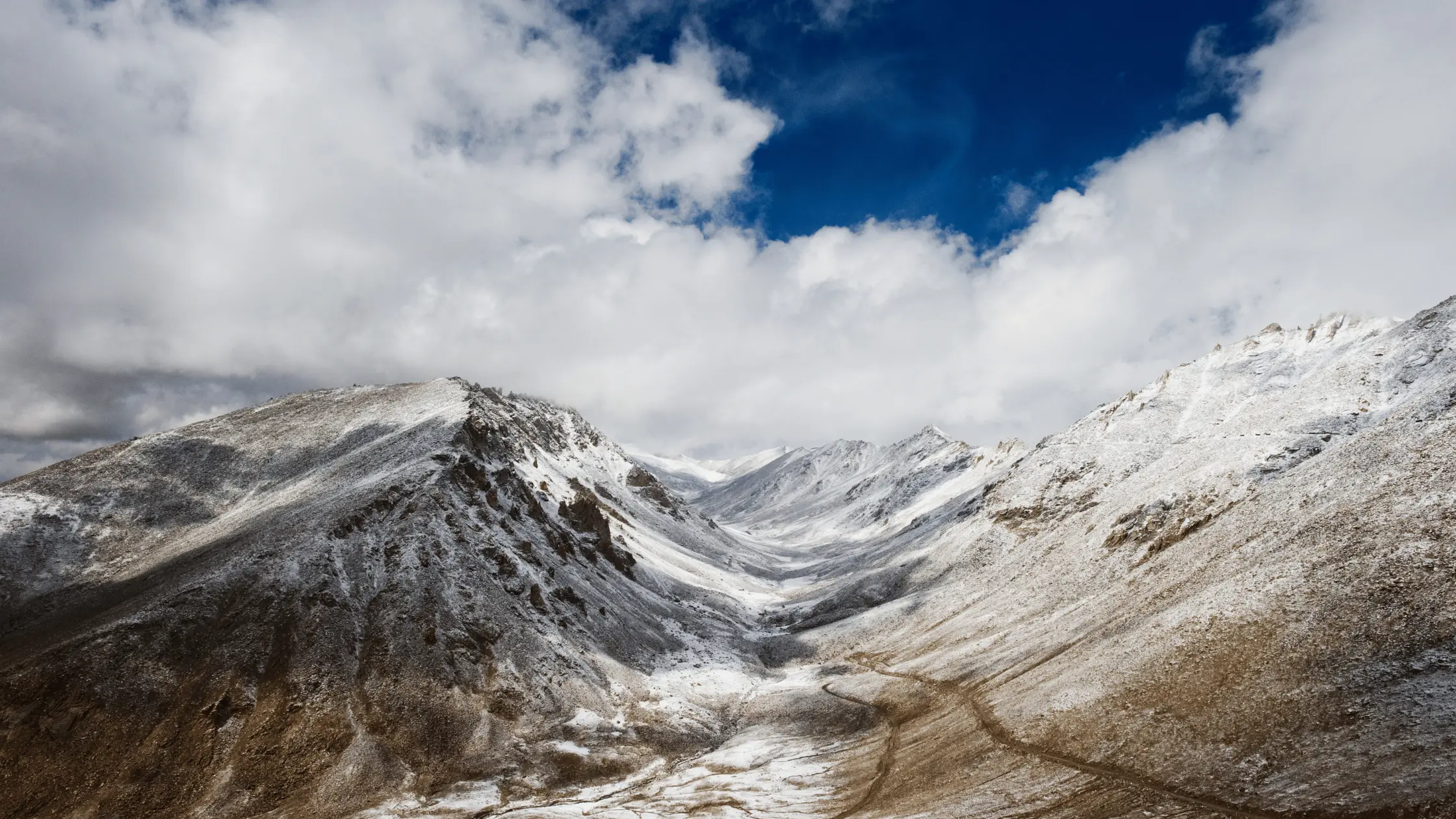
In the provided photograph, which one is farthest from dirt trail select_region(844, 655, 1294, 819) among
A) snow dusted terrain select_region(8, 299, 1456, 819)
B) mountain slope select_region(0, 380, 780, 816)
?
mountain slope select_region(0, 380, 780, 816)

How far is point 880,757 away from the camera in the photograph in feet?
175

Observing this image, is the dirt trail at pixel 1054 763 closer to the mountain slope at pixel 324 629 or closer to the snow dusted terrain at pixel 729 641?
the snow dusted terrain at pixel 729 641

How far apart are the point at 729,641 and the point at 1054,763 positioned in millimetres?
64960

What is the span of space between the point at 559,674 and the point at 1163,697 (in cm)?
5211

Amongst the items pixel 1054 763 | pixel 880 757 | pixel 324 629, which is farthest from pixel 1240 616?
pixel 324 629

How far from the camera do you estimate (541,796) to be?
174ft

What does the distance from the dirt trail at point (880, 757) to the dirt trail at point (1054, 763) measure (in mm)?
130

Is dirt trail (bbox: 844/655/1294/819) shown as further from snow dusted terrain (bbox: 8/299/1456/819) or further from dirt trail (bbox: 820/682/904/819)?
snow dusted terrain (bbox: 8/299/1456/819)

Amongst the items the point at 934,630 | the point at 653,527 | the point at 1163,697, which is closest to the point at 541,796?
the point at 1163,697

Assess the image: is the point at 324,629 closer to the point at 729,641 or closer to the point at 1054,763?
the point at 729,641

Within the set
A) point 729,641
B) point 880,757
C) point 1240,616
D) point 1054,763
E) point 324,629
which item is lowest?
point 880,757

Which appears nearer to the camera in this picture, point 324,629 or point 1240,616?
point 1240,616

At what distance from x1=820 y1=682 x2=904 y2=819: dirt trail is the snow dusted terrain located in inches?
12.3

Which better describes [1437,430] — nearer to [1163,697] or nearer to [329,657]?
[1163,697]
